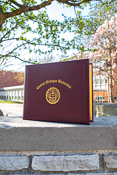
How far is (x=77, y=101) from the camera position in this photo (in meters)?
1.18

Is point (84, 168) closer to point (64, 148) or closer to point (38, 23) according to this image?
point (64, 148)

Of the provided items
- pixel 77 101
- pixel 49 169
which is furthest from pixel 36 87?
pixel 49 169

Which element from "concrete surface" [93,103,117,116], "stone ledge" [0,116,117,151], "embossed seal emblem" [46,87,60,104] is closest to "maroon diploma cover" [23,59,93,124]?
"embossed seal emblem" [46,87,60,104]

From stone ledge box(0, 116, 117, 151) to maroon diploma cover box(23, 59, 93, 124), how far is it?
0.43ft

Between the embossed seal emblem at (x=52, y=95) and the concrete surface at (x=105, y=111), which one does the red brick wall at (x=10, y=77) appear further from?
the embossed seal emblem at (x=52, y=95)

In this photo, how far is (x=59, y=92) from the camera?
4.08 feet

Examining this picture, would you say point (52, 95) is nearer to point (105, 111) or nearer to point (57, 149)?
point (57, 149)

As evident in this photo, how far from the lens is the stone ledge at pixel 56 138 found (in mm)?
1030

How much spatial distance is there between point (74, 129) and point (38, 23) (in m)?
4.92

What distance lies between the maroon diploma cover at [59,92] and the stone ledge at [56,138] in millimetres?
132

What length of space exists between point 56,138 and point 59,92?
1.17 ft

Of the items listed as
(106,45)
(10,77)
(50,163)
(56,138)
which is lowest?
(50,163)

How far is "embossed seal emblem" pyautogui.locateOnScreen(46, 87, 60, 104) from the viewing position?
1.25 meters

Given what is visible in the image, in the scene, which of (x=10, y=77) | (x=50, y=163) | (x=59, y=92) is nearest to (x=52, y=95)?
(x=59, y=92)
